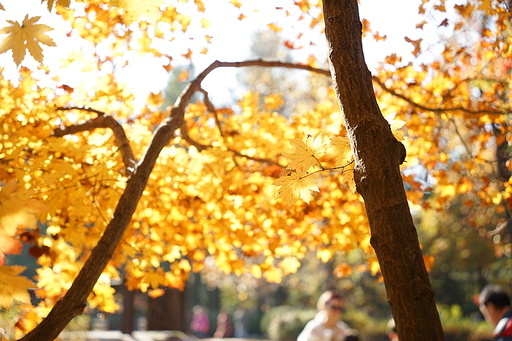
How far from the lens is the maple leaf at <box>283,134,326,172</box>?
1.98 metres

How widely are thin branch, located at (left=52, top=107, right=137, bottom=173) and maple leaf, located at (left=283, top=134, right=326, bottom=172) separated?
1253 millimetres

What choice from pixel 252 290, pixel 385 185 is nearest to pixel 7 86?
pixel 385 185

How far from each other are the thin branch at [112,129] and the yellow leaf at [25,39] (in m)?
0.89

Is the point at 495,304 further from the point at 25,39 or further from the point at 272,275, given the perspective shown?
the point at 25,39

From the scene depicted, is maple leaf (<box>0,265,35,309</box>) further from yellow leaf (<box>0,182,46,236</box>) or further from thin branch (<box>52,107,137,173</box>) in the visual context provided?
thin branch (<box>52,107,137,173</box>)

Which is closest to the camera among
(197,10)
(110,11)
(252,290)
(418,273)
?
(418,273)

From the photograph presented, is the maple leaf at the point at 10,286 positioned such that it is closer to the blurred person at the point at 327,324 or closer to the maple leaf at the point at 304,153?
the maple leaf at the point at 304,153

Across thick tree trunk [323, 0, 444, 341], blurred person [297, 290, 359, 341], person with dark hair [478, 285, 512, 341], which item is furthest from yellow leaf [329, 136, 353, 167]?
blurred person [297, 290, 359, 341]

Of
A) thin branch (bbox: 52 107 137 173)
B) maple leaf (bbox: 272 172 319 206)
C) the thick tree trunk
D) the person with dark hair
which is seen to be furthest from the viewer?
the person with dark hair

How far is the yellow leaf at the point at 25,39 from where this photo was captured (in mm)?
A: 2205

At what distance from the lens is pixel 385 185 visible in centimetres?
166

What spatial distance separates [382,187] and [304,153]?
1.35 feet

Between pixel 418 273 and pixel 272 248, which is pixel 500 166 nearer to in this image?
pixel 272 248

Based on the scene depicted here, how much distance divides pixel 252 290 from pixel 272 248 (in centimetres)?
2745
